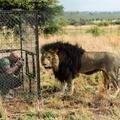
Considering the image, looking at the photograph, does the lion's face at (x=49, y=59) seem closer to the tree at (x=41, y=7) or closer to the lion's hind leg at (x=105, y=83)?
the lion's hind leg at (x=105, y=83)

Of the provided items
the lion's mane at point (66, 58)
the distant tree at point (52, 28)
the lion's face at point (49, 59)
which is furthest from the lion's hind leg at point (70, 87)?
the distant tree at point (52, 28)

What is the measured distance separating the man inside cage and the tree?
852 inches

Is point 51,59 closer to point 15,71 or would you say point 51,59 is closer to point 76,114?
point 15,71

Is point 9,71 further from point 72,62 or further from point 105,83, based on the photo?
point 105,83

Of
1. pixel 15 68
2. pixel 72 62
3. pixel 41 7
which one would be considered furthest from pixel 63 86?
pixel 41 7

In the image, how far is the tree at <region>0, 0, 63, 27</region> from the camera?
30000 mm

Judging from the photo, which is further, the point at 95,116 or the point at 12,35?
the point at 12,35

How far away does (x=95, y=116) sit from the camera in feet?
23.2

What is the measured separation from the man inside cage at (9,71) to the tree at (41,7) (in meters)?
21.6

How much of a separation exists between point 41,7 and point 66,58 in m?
24.5

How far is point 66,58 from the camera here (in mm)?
8617

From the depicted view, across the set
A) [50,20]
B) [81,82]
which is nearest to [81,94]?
[81,82]

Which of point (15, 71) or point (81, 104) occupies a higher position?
point (15, 71)

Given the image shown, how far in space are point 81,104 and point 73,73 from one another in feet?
3.63
